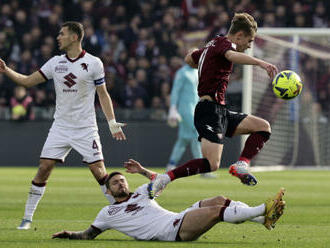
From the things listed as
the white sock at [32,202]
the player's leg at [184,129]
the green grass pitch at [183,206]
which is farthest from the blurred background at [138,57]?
the white sock at [32,202]

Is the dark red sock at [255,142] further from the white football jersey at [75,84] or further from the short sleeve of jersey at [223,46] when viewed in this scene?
the white football jersey at [75,84]

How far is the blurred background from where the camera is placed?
68.2 ft

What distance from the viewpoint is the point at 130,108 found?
21.4 metres

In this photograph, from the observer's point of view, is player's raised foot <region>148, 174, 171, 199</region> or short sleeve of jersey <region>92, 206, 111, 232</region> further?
player's raised foot <region>148, 174, 171, 199</region>

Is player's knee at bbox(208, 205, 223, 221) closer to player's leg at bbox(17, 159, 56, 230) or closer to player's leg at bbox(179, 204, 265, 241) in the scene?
player's leg at bbox(179, 204, 265, 241)

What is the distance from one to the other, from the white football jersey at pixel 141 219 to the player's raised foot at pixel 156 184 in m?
0.10

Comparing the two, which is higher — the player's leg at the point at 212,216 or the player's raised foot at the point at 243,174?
the player's raised foot at the point at 243,174

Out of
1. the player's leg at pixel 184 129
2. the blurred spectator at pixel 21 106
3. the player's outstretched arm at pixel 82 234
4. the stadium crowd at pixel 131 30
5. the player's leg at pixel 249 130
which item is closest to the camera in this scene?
the player's outstretched arm at pixel 82 234

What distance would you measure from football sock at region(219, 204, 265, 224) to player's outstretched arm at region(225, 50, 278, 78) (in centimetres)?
119

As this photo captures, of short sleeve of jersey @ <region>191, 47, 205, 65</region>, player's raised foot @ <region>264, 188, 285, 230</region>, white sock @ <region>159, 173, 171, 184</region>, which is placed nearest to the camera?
player's raised foot @ <region>264, 188, 285, 230</region>

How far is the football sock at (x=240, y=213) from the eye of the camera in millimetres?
7730

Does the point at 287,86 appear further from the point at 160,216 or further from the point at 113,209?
the point at 113,209

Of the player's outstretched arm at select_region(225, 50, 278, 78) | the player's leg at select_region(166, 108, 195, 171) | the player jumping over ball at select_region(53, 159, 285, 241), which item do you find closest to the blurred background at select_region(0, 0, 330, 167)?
the player's leg at select_region(166, 108, 195, 171)

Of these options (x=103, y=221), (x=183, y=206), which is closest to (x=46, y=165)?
(x=103, y=221)
